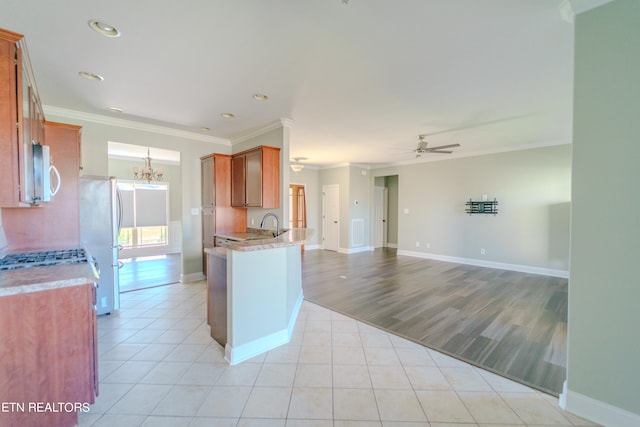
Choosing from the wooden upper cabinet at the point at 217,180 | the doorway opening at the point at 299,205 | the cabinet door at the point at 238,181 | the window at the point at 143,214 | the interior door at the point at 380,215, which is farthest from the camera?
the interior door at the point at 380,215

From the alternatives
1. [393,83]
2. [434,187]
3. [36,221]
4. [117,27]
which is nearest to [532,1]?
[393,83]

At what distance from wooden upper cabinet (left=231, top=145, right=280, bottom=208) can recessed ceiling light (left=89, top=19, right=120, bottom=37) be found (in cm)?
202

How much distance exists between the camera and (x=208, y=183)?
460 cm

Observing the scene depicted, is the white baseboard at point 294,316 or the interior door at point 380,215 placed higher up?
the interior door at point 380,215

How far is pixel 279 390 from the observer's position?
190 centimetres

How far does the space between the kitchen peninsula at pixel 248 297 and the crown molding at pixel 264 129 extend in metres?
2.04

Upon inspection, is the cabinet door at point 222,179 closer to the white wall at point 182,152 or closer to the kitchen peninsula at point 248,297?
the white wall at point 182,152

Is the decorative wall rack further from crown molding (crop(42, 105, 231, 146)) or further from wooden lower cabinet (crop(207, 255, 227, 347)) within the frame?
wooden lower cabinet (crop(207, 255, 227, 347))

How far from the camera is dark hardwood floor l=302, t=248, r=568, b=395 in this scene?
2348 mm

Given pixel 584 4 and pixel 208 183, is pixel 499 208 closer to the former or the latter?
pixel 584 4

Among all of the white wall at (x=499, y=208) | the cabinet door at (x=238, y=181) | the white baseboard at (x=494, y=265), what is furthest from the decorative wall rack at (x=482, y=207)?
the cabinet door at (x=238, y=181)

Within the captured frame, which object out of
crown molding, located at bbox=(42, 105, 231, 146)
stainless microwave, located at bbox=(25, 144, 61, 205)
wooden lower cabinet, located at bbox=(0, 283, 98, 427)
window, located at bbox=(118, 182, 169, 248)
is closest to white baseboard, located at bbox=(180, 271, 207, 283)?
crown molding, located at bbox=(42, 105, 231, 146)

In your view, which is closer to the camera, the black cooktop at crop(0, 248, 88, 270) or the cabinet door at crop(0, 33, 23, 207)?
the cabinet door at crop(0, 33, 23, 207)

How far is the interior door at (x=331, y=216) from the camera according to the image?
812cm
